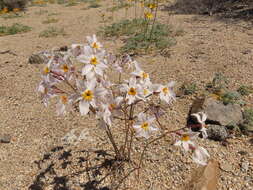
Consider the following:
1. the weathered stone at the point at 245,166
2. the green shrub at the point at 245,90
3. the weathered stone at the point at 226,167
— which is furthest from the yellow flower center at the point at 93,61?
the green shrub at the point at 245,90

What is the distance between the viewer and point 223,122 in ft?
9.50

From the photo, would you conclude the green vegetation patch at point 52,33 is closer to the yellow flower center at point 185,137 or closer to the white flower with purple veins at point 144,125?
the white flower with purple veins at point 144,125

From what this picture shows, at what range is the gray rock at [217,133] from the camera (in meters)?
2.78

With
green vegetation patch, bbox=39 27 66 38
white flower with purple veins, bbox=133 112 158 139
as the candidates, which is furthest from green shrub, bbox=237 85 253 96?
green vegetation patch, bbox=39 27 66 38

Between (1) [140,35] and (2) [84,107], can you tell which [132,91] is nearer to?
(2) [84,107]

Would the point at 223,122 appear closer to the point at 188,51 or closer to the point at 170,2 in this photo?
the point at 188,51

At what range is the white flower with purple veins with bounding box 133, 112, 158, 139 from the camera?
1.78m

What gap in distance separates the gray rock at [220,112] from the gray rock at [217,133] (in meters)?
0.10

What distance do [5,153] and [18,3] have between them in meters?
12.1

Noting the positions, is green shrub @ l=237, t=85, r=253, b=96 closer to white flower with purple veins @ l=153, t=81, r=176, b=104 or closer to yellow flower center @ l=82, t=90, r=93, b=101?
white flower with purple veins @ l=153, t=81, r=176, b=104

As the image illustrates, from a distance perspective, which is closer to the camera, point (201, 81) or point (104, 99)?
point (104, 99)

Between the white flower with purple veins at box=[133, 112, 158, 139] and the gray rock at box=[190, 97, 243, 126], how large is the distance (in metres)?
1.43

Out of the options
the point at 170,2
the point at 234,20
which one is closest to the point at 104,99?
the point at 234,20

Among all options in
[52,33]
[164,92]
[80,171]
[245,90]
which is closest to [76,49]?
[164,92]
